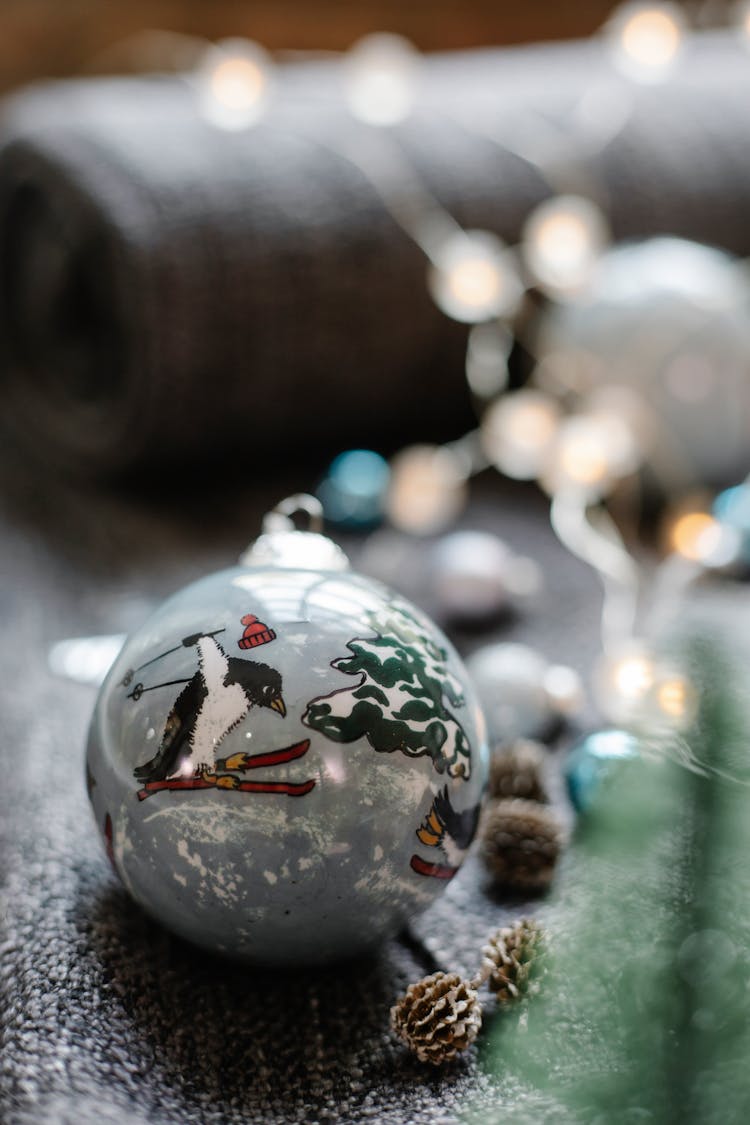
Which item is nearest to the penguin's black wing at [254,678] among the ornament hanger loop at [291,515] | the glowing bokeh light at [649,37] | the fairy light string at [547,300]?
the ornament hanger loop at [291,515]

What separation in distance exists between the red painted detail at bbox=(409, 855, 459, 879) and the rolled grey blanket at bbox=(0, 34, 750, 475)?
0.48 meters

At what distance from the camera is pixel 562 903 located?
0.50 metres

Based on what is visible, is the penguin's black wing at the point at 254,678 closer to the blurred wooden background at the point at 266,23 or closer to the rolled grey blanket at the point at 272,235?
the rolled grey blanket at the point at 272,235

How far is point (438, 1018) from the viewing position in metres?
0.42

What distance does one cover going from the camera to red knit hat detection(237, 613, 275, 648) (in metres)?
0.41

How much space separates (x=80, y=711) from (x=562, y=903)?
0.93 ft

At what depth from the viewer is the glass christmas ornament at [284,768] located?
394 millimetres

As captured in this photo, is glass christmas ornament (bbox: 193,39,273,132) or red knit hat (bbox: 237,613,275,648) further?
glass christmas ornament (bbox: 193,39,273,132)

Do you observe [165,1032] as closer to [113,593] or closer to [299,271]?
[113,593]

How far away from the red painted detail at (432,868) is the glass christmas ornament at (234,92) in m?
0.63

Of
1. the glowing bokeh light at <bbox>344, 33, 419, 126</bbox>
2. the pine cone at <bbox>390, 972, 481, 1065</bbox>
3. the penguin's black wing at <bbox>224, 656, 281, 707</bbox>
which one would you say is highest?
the glowing bokeh light at <bbox>344, 33, 419, 126</bbox>

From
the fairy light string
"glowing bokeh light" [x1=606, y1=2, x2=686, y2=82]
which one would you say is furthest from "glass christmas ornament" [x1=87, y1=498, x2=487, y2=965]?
"glowing bokeh light" [x1=606, y1=2, x2=686, y2=82]

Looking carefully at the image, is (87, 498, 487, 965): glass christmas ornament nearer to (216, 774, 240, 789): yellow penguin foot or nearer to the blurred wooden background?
(216, 774, 240, 789): yellow penguin foot

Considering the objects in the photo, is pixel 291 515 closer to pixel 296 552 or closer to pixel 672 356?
pixel 296 552
